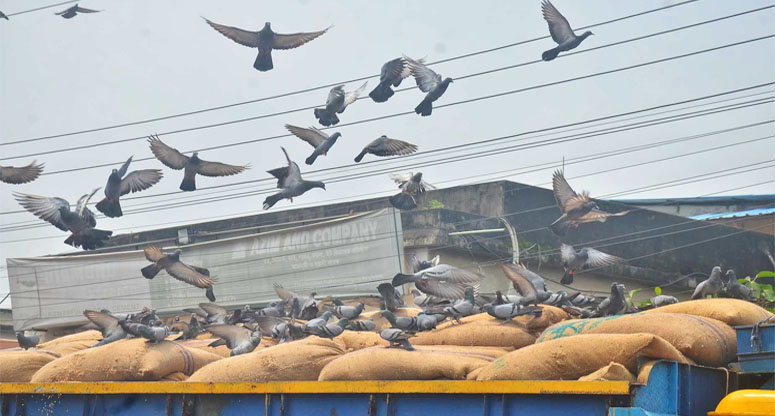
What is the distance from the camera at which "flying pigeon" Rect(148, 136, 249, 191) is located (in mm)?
12617

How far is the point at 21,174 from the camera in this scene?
13336 millimetres

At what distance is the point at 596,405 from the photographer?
556cm

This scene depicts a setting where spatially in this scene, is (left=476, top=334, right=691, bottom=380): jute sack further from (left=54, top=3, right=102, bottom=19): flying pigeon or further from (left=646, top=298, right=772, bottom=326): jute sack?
(left=54, top=3, right=102, bottom=19): flying pigeon

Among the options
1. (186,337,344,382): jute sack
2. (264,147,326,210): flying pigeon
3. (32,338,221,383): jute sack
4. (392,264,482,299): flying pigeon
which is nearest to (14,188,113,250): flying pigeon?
(264,147,326,210): flying pigeon

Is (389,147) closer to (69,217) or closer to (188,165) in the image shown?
(188,165)

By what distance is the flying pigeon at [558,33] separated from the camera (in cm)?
1182

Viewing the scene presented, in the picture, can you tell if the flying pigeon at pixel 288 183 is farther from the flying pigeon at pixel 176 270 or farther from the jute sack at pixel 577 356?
the jute sack at pixel 577 356

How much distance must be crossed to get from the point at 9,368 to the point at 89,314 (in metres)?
1.83

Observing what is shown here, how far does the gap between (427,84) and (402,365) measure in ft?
19.9

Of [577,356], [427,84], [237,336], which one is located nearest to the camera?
[577,356]

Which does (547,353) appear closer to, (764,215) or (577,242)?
(577,242)

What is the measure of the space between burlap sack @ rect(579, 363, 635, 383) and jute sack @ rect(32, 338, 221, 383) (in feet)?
14.7

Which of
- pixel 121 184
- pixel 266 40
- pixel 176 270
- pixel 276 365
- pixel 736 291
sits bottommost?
pixel 276 365

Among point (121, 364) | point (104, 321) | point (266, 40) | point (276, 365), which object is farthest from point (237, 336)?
point (266, 40)
